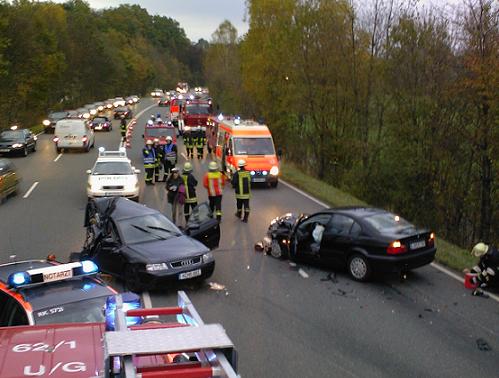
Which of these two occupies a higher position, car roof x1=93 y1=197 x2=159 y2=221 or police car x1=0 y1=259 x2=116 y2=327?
police car x1=0 y1=259 x2=116 y2=327

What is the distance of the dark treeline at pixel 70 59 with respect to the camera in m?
49.4

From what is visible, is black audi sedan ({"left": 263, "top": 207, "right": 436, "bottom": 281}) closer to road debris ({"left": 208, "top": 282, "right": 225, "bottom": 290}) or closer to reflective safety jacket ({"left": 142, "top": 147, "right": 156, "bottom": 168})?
road debris ({"left": 208, "top": 282, "right": 225, "bottom": 290})

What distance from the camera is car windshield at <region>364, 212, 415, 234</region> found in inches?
461

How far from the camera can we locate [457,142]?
23.0 meters

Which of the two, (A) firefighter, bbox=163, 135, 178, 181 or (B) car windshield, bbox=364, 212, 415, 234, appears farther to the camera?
(A) firefighter, bbox=163, 135, 178, 181

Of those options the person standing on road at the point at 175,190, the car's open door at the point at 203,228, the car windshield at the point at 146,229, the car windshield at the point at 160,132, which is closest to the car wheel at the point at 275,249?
the car's open door at the point at 203,228

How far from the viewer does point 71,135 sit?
115ft

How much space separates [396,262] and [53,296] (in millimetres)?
6856

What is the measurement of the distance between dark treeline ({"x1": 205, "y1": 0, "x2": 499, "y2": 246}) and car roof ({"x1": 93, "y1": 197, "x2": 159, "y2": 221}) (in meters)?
12.0

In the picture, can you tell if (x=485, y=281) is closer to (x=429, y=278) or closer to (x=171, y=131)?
(x=429, y=278)

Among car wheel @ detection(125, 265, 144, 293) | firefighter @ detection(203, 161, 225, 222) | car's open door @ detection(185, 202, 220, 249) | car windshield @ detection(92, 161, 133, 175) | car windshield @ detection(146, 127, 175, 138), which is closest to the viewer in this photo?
car wheel @ detection(125, 265, 144, 293)

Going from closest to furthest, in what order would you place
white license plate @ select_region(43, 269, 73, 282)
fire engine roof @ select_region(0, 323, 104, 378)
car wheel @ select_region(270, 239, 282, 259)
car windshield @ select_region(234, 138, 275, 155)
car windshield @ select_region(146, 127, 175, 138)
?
fire engine roof @ select_region(0, 323, 104, 378)
white license plate @ select_region(43, 269, 73, 282)
car wheel @ select_region(270, 239, 282, 259)
car windshield @ select_region(234, 138, 275, 155)
car windshield @ select_region(146, 127, 175, 138)

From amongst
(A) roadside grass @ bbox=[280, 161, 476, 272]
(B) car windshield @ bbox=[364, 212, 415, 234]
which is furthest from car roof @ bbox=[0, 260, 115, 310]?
(A) roadside grass @ bbox=[280, 161, 476, 272]

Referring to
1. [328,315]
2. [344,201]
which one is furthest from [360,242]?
[344,201]
